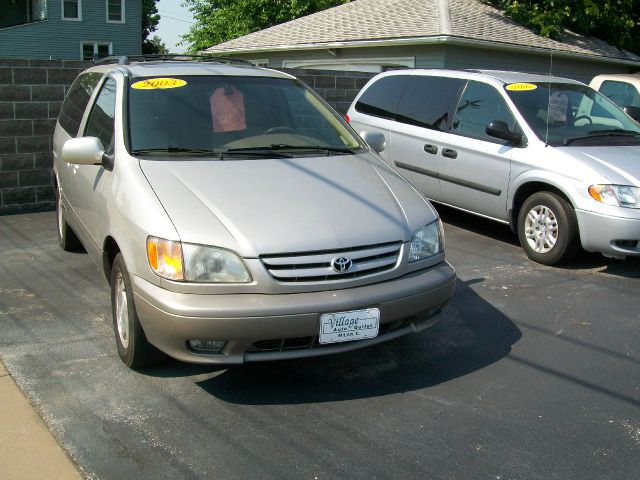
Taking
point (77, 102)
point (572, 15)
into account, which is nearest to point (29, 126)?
point (77, 102)

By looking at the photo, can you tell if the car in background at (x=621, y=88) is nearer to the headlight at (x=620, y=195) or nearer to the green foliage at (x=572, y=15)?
the headlight at (x=620, y=195)

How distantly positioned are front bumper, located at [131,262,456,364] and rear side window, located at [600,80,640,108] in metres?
7.60

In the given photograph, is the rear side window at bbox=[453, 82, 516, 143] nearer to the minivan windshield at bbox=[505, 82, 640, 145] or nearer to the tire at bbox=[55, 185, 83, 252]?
the minivan windshield at bbox=[505, 82, 640, 145]

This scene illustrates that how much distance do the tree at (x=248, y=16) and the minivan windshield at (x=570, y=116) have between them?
24.6 metres

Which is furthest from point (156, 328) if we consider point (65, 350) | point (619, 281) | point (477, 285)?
point (619, 281)

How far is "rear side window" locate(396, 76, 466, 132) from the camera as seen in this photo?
7910 millimetres

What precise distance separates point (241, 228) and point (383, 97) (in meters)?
5.53

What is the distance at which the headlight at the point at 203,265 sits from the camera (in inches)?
143

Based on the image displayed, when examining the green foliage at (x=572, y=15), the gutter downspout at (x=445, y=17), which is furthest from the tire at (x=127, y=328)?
the green foliage at (x=572, y=15)

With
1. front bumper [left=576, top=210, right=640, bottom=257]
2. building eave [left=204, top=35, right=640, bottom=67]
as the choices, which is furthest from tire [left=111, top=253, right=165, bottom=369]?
building eave [left=204, top=35, right=640, bottom=67]

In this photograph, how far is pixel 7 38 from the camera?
29.6 m

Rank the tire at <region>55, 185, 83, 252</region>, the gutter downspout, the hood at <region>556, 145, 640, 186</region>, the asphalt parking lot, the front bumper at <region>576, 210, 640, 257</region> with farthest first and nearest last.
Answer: the gutter downspout
the tire at <region>55, 185, 83, 252</region>
the hood at <region>556, 145, 640, 186</region>
the front bumper at <region>576, 210, 640, 257</region>
the asphalt parking lot

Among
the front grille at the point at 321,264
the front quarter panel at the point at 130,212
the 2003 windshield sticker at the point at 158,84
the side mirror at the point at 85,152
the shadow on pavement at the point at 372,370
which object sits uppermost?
the 2003 windshield sticker at the point at 158,84

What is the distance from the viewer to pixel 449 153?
7.69 metres
